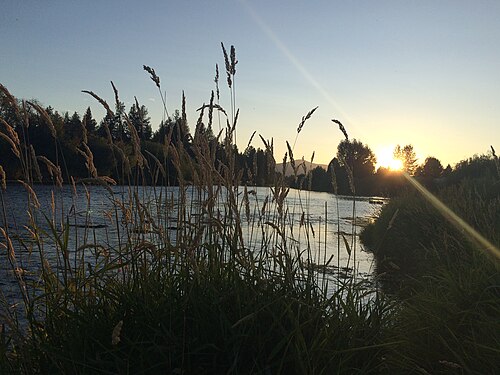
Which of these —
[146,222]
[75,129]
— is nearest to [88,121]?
[75,129]

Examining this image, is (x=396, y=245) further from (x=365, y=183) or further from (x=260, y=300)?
(x=365, y=183)

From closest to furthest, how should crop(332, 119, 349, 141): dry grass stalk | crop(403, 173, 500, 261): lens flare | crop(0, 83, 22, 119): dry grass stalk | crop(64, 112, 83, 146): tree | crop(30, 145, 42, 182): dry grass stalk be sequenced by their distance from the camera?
1. crop(0, 83, 22, 119): dry grass stalk
2. crop(30, 145, 42, 182): dry grass stalk
3. crop(332, 119, 349, 141): dry grass stalk
4. crop(64, 112, 83, 146): tree
5. crop(403, 173, 500, 261): lens flare

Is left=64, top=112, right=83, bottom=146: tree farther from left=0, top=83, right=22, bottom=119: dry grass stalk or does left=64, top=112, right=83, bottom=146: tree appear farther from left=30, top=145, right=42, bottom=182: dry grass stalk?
left=0, top=83, right=22, bottom=119: dry grass stalk

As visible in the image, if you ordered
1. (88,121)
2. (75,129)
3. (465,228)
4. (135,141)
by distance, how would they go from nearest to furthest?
(135,141), (75,129), (465,228), (88,121)

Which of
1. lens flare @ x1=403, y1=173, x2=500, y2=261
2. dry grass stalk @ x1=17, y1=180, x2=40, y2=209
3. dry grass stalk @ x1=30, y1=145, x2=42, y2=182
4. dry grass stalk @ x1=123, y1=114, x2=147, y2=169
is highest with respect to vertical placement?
dry grass stalk @ x1=123, y1=114, x2=147, y2=169

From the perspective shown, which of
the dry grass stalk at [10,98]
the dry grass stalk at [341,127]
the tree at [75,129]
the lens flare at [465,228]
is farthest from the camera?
the lens flare at [465,228]

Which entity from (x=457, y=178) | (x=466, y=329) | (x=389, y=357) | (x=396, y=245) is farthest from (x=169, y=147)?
(x=457, y=178)

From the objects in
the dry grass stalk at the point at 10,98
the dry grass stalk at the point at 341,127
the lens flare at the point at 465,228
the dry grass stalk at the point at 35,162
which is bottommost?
the lens flare at the point at 465,228

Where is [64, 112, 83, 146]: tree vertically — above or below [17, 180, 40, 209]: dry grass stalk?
above

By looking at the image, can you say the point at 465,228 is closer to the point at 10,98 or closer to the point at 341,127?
the point at 341,127

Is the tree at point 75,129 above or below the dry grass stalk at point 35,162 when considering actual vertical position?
above

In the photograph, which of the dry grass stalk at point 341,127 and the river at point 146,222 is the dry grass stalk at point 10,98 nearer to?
the river at point 146,222

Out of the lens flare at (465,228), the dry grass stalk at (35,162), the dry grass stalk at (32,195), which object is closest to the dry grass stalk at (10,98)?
the dry grass stalk at (35,162)

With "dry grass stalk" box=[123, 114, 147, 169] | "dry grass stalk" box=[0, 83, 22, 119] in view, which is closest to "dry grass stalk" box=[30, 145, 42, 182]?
"dry grass stalk" box=[0, 83, 22, 119]
